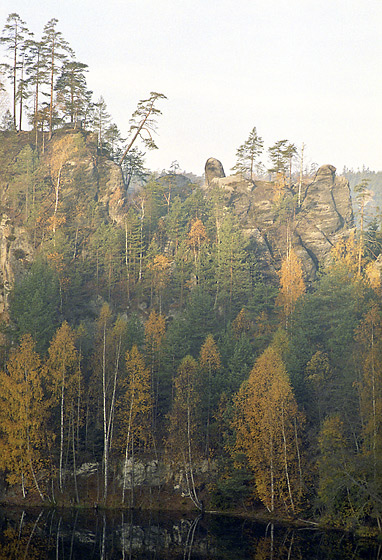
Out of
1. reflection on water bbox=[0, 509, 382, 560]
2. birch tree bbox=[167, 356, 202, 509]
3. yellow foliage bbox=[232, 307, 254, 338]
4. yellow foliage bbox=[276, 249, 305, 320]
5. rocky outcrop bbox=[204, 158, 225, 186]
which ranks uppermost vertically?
rocky outcrop bbox=[204, 158, 225, 186]

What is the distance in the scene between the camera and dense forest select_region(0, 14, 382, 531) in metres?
43.8

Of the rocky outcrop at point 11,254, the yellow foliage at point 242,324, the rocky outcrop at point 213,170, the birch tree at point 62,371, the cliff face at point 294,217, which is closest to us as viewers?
the birch tree at point 62,371

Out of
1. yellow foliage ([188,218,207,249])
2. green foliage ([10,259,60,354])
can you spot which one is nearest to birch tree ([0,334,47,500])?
green foliage ([10,259,60,354])

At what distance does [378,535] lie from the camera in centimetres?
3794

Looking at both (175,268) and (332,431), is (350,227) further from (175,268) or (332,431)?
(332,431)

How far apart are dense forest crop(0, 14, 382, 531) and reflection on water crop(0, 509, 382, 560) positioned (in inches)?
121

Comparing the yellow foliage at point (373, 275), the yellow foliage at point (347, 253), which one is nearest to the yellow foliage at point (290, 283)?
the yellow foliage at point (347, 253)

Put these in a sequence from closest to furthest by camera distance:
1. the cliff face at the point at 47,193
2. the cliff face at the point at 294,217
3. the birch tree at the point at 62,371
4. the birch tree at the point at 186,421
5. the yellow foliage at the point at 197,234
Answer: the birch tree at the point at 186,421
the birch tree at the point at 62,371
the cliff face at the point at 47,193
the yellow foliage at the point at 197,234
the cliff face at the point at 294,217

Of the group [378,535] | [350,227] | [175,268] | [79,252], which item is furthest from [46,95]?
[378,535]

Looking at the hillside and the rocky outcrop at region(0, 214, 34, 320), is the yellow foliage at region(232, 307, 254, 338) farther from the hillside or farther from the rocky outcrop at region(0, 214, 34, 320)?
the rocky outcrop at region(0, 214, 34, 320)

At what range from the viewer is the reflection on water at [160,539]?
3316 centimetres

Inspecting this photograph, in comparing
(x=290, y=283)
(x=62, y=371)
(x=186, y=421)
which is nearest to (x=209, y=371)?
(x=186, y=421)

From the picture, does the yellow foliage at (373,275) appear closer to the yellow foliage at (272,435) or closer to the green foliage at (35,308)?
the yellow foliage at (272,435)

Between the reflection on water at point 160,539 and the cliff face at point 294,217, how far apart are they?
3886 cm
